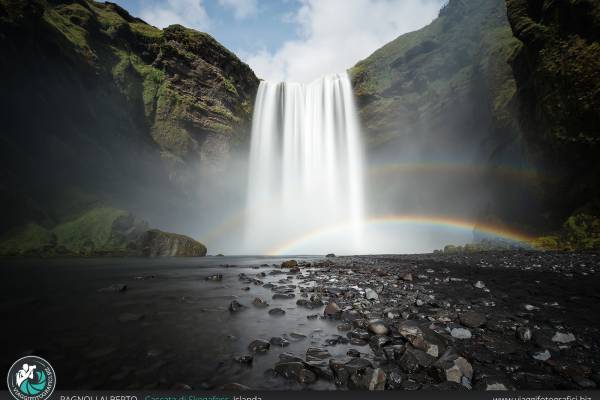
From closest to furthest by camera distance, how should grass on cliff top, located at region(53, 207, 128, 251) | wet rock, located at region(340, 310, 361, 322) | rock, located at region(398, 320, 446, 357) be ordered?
rock, located at region(398, 320, 446, 357) → wet rock, located at region(340, 310, 361, 322) → grass on cliff top, located at region(53, 207, 128, 251)

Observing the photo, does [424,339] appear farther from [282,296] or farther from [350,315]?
[282,296]

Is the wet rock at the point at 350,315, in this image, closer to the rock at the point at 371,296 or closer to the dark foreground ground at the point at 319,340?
the dark foreground ground at the point at 319,340

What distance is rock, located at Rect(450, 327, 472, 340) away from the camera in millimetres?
4367

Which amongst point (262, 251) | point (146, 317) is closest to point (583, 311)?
point (146, 317)

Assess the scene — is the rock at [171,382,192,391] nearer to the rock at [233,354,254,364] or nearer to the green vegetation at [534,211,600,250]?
the rock at [233,354,254,364]

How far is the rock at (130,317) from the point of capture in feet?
18.5

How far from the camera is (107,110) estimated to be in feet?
167

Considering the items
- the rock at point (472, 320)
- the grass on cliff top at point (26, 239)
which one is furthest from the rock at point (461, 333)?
the grass on cliff top at point (26, 239)

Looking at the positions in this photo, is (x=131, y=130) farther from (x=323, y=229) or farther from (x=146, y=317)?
(x=146, y=317)

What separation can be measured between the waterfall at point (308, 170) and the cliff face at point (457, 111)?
6.25 m

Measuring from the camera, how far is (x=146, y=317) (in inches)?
230

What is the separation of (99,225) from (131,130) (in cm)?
2383

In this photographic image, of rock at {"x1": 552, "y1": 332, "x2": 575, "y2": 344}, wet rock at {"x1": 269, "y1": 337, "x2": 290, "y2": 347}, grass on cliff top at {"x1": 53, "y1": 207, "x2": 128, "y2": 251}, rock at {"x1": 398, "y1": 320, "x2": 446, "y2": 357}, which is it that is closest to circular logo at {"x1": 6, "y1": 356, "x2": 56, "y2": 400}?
wet rock at {"x1": 269, "y1": 337, "x2": 290, "y2": 347}

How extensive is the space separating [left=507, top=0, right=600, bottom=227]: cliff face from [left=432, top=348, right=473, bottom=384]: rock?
2896 cm
